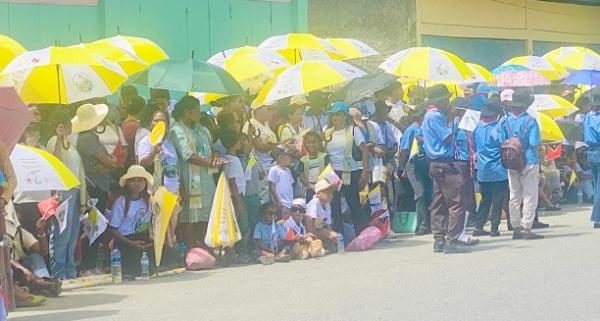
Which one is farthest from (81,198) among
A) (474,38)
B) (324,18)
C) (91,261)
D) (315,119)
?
(474,38)

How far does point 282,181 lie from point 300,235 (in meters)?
0.70

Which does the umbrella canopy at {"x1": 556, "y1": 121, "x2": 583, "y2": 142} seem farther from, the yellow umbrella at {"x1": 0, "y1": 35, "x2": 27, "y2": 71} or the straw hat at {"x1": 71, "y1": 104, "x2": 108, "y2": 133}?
the straw hat at {"x1": 71, "y1": 104, "x2": 108, "y2": 133}

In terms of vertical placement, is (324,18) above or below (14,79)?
above

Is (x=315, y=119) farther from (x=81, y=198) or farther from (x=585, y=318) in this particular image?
(x=585, y=318)

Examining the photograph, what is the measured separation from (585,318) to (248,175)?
555 cm

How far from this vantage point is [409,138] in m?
15.9

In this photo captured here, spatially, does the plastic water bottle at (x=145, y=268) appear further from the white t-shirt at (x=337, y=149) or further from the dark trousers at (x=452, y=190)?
the dark trousers at (x=452, y=190)

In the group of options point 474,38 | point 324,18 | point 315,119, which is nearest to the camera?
point 315,119

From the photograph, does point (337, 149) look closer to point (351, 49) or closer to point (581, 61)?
point (351, 49)

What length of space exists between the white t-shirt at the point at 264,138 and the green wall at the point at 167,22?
5.66m

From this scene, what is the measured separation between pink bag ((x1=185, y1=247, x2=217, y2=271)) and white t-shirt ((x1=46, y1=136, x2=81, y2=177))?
5.35ft

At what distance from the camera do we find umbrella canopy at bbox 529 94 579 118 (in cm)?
1995

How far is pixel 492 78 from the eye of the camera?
59.2 ft

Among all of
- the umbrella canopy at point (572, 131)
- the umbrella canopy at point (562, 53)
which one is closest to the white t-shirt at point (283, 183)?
the umbrella canopy at point (572, 131)
